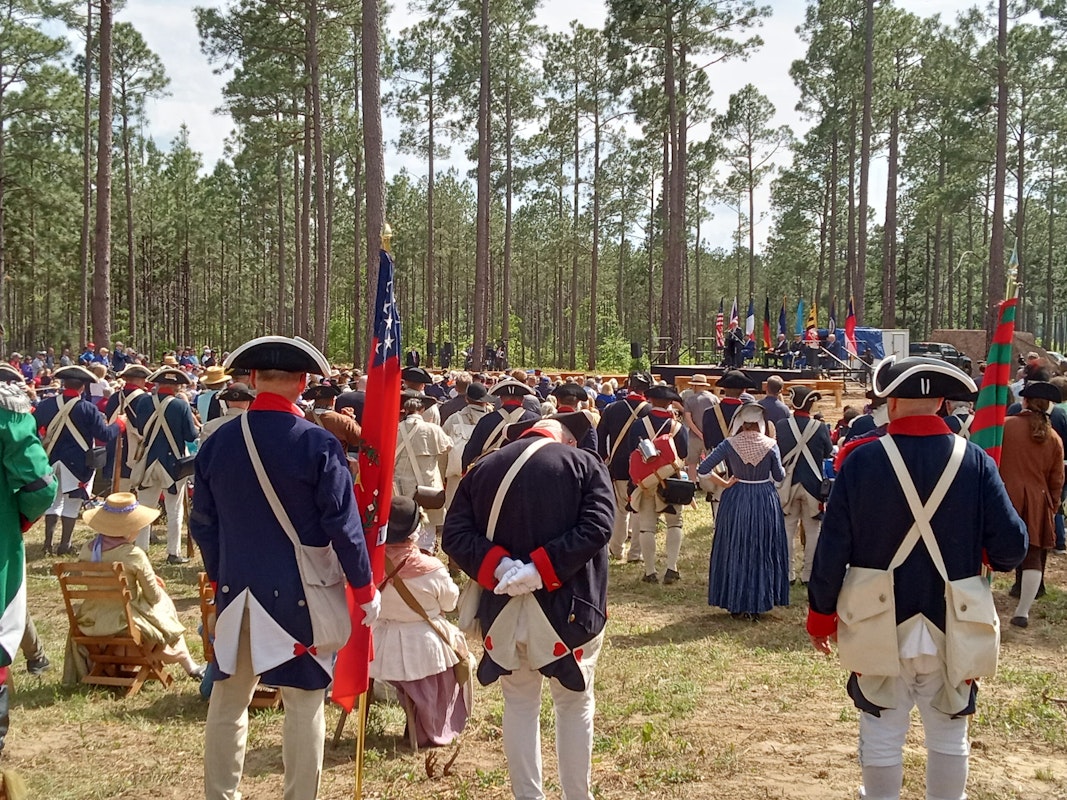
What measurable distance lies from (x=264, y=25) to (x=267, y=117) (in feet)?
17.2

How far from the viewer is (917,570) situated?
3.72m

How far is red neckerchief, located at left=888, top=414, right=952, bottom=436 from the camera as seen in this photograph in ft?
12.4

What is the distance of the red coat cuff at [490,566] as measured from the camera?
3.97m

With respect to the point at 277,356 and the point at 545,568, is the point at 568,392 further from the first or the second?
the point at 277,356

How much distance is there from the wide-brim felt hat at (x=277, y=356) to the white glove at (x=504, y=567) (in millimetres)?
1104

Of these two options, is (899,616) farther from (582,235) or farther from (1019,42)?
(582,235)

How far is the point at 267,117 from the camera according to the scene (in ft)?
103

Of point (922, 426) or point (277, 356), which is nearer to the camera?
point (922, 426)

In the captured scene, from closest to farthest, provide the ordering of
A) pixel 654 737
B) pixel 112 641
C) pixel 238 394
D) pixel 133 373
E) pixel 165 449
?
1. pixel 654 737
2. pixel 112 641
3. pixel 238 394
4. pixel 165 449
5. pixel 133 373

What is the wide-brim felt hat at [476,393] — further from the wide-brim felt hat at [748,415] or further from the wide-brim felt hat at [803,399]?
the wide-brim felt hat at [803,399]

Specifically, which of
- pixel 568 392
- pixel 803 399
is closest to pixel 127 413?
pixel 568 392

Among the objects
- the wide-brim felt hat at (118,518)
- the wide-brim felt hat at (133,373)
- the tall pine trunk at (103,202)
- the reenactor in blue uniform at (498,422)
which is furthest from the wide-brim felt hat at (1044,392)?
the tall pine trunk at (103,202)

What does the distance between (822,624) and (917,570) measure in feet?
1.49

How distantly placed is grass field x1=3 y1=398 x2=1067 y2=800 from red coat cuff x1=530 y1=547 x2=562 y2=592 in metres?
1.50
